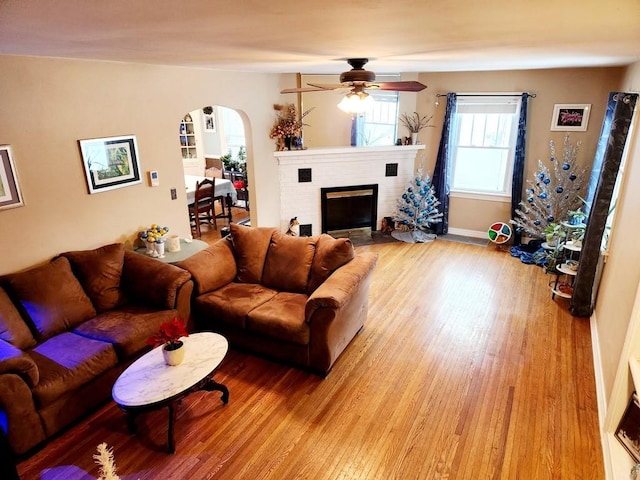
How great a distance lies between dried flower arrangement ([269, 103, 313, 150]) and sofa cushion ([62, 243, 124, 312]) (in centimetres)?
297

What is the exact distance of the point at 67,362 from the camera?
2.60m

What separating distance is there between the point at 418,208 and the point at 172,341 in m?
4.56

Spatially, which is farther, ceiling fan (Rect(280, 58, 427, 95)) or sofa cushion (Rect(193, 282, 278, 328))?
sofa cushion (Rect(193, 282, 278, 328))

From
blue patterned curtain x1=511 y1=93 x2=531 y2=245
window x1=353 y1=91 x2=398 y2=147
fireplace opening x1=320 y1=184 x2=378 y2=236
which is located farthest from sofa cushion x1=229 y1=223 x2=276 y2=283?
blue patterned curtain x1=511 y1=93 x2=531 y2=245

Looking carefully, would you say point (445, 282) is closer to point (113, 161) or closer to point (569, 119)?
point (569, 119)

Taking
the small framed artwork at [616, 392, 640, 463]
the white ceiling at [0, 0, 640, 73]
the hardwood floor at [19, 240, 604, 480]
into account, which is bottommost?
the hardwood floor at [19, 240, 604, 480]

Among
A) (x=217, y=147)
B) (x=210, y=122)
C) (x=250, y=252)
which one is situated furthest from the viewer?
(x=217, y=147)

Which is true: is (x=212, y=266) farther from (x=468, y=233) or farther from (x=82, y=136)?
(x=468, y=233)

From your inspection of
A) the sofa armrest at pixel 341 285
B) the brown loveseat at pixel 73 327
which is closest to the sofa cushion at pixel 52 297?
the brown loveseat at pixel 73 327

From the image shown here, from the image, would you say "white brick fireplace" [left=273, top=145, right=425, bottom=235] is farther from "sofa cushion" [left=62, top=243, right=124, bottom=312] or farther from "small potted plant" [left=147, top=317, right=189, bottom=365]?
"small potted plant" [left=147, top=317, right=189, bottom=365]

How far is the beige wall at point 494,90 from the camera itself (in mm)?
5062

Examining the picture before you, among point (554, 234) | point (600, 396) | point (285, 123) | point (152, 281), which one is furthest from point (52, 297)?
point (554, 234)

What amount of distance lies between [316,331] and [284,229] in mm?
3215

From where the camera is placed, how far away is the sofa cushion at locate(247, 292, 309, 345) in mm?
3062
